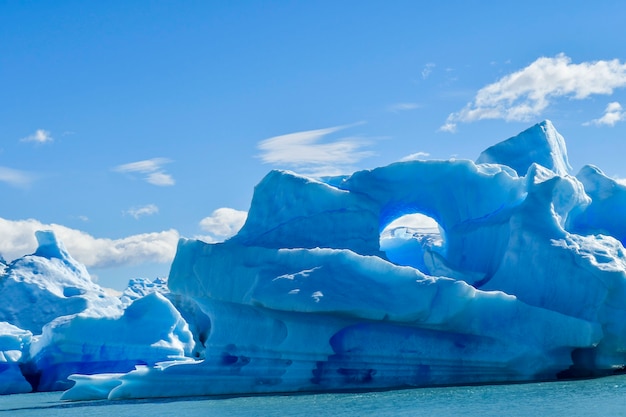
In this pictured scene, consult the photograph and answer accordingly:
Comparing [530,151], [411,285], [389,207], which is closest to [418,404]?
[411,285]

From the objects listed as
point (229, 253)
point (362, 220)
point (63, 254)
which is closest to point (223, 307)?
point (229, 253)

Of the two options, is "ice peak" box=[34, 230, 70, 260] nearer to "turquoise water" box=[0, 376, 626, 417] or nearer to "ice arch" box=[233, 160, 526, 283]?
"ice arch" box=[233, 160, 526, 283]

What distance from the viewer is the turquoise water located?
10617mm

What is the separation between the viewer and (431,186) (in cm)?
1689

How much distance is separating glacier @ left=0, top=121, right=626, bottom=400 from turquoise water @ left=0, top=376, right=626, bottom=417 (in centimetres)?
83

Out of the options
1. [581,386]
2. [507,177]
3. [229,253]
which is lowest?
[581,386]

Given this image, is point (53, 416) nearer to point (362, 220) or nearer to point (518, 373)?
point (362, 220)

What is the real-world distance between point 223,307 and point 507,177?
5775 mm

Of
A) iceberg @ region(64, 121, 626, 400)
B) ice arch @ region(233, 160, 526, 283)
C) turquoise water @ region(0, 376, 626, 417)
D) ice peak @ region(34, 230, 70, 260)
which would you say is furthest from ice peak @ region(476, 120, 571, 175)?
ice peak @ region(34, 230, 70, 260)

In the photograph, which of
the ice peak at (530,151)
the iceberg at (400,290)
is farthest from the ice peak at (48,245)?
the ice peak at (530,151)

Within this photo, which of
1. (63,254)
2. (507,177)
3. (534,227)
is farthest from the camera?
(63,254)

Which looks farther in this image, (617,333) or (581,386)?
(617,333)

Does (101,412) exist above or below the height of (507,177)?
below

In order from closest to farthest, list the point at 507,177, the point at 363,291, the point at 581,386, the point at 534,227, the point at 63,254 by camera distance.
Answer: the point at 581,386
the point at 363,291
the point at 534,227
the point at 507,177
the point at 63,254
